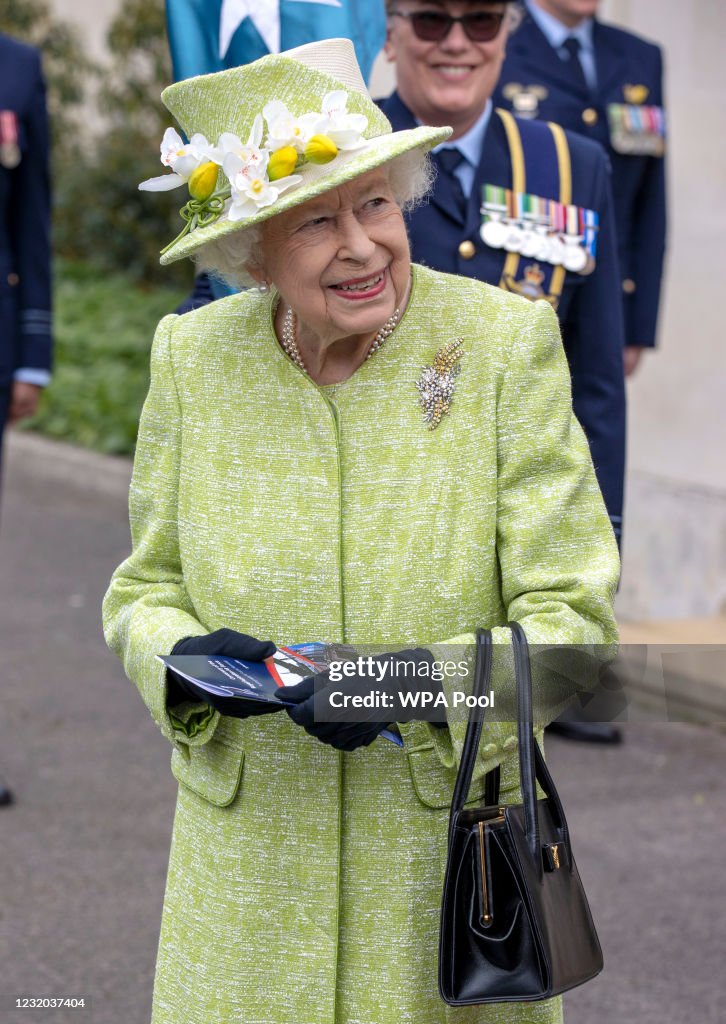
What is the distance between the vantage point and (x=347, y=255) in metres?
2.19

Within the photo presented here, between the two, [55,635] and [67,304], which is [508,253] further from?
[67,304]

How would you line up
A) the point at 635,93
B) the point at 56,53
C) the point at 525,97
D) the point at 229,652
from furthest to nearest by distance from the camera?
the point at 56,53
the point at 635,93
the point at 525,97
the point at 229,652

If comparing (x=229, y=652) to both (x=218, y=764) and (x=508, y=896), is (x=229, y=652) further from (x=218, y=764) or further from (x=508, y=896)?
(x=508, y=896)

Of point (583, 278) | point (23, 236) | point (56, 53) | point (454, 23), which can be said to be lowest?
point (23, 236)

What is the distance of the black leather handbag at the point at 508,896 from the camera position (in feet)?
6.55

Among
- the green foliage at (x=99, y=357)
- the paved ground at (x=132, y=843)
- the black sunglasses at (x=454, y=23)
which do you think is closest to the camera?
the black sunglasses at (x=454, y=23)

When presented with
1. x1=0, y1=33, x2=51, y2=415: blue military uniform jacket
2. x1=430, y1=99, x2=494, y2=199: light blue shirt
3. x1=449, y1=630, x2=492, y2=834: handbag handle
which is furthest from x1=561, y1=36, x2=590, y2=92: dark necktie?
x1=449, y1=630, x2=492, y2=834: handbag handle

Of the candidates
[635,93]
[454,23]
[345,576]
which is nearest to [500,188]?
[454,23]

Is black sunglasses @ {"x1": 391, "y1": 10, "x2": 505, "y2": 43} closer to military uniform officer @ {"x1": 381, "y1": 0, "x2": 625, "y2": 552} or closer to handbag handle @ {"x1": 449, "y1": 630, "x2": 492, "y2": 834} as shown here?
military uniform officer @ {"x1": 381, "y1": 0, "x2": 625, "y2": 552}

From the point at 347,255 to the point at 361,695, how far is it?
23.4 inches

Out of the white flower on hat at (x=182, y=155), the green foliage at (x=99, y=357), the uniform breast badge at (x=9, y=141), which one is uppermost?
the white flower on hat at (x=182, y=155)

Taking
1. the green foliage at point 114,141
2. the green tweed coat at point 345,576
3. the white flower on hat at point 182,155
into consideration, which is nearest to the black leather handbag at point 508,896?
the green tweed coat at point 345,576

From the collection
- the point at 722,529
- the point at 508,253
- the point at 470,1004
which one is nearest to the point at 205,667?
the point at 470,1004

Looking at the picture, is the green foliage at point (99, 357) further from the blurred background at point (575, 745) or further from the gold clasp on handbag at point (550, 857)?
the gold clasp on handbag at point (550, 857)
